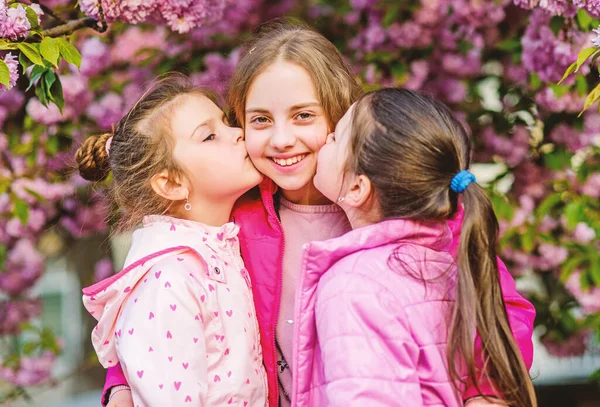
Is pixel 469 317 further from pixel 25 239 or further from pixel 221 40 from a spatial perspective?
pixel 25 239

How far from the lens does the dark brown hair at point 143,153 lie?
2273mm

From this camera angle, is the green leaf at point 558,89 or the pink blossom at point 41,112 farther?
the pink blossom at point 41,112

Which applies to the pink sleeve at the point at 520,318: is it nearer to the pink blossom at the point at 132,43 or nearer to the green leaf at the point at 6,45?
the green leaf at the point at 6,45

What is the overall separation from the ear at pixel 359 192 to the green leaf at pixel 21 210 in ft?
7.24

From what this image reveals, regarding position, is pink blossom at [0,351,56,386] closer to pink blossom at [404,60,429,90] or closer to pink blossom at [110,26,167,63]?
pink blossom at [110,26,167,63]

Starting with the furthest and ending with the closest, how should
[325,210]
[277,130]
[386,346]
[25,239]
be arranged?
[25,239]
[325,210]
[277,130]
[386,346]

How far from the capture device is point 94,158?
7.98ft

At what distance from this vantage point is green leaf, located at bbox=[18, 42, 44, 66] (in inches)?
85.3

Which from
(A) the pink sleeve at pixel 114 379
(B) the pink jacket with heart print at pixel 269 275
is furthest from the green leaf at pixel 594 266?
(A) the pink sleeve at pixel 114 379

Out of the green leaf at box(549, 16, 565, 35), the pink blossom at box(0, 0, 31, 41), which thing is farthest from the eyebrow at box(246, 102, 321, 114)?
the green leaf at box(549, 16, 565, 35)

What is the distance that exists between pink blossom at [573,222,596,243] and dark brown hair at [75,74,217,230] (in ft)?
6.63

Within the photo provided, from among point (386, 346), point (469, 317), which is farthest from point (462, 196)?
point (386, 346)

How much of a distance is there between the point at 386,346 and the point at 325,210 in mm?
657

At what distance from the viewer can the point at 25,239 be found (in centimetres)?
429
